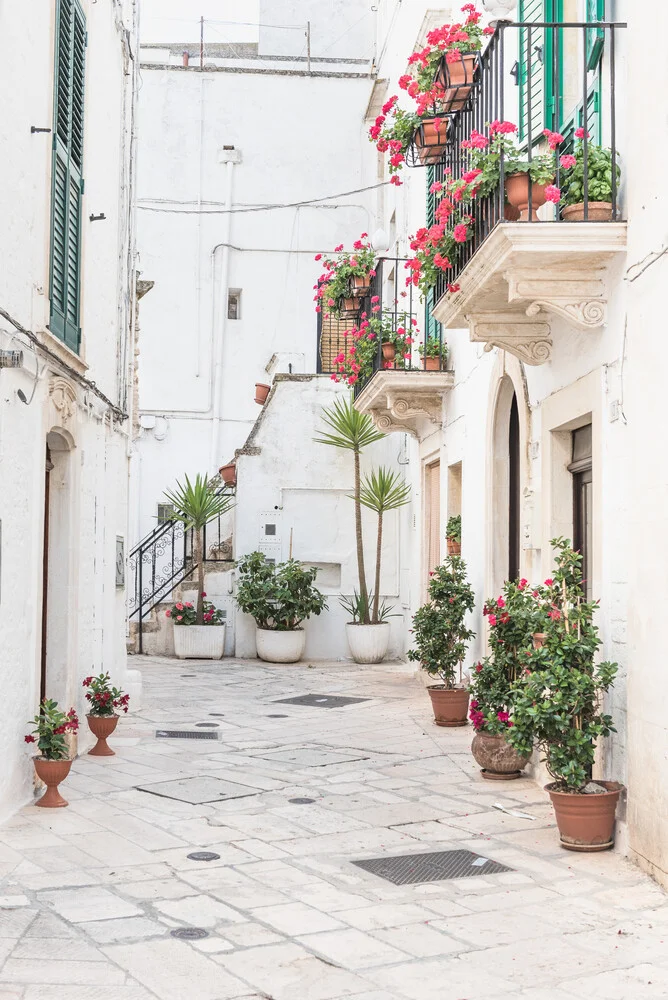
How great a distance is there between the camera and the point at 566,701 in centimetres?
564

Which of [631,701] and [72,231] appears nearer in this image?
[631,701]

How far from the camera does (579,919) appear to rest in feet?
15.4

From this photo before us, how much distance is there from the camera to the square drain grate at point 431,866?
5367 mm

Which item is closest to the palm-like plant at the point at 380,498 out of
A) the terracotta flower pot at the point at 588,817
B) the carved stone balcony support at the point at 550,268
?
the carved stone balcony support at the point at 550,268

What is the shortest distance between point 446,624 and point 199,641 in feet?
21.0

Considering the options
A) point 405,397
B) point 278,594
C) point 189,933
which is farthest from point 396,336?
point 189,933

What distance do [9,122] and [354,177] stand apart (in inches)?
532

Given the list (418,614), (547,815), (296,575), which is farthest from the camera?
(296,575)

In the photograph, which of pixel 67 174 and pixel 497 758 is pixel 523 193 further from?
pixel 497 758

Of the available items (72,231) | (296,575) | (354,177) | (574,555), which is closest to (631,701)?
(574,555)

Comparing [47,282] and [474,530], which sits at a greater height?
[47,282]

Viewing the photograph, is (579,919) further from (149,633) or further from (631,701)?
(149,633)

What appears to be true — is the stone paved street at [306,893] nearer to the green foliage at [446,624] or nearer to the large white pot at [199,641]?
the green foliage at [446,624]

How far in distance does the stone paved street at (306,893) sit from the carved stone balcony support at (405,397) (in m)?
4.46
